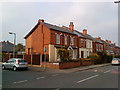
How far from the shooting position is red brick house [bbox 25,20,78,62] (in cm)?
2819

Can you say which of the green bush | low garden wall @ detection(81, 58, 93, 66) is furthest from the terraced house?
the green bush

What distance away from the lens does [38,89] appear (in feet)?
26.7

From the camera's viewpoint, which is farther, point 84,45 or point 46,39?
point 84,45

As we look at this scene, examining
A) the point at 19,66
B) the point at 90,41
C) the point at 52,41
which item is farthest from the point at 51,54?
the point at 90,41

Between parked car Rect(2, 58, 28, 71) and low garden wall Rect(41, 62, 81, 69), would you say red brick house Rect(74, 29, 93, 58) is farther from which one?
parked car Rect(2, 58, 28, 71)

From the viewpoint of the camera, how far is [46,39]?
28.7m

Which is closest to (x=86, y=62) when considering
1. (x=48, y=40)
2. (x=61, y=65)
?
(x=48, y=40)

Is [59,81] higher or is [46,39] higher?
[46,39]

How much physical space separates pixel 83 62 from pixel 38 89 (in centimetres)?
2002

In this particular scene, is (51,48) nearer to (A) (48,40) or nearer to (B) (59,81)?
(A) (48,40)

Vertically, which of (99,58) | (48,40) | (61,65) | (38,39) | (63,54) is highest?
(38,39)

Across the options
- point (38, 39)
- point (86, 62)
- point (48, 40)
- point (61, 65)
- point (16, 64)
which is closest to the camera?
point (16, 64)

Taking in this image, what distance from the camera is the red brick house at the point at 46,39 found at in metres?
28.2

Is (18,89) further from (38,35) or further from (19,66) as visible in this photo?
(38,35)
